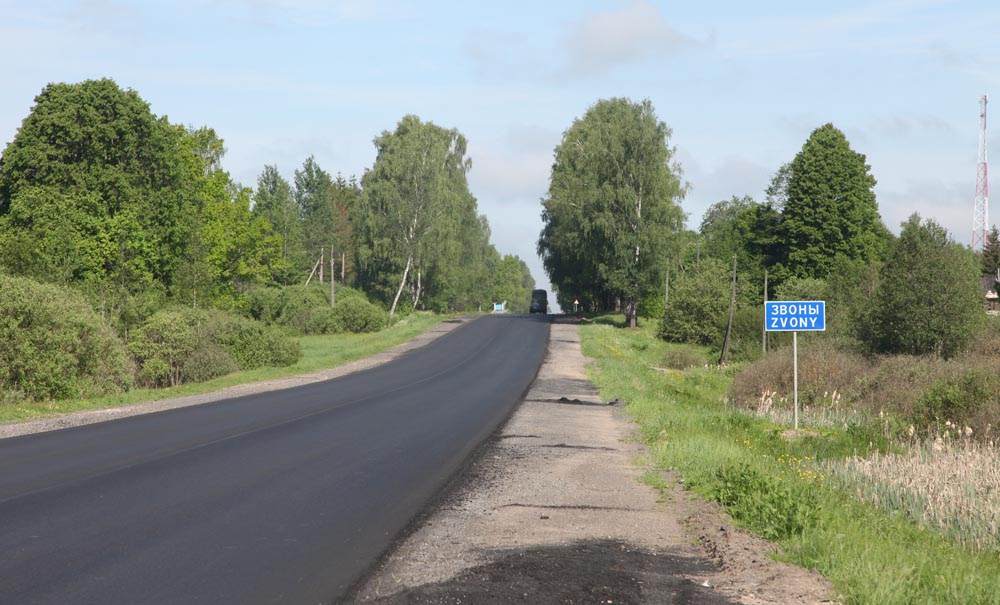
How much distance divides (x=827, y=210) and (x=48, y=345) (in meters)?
62.4

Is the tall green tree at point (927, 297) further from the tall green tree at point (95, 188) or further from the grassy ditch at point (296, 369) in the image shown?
the tall green tree at point (95, 188)

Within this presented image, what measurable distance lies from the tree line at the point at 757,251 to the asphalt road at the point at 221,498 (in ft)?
78.6

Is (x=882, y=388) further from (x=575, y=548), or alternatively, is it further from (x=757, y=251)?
(x=757, y=251)

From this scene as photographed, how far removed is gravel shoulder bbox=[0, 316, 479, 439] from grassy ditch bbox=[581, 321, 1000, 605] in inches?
477

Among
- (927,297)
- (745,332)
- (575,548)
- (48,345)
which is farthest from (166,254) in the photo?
(575,548)

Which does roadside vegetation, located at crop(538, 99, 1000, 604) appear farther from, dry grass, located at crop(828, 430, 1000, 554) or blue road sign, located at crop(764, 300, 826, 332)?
blue road sign, located at crop(764, 300, 826, 332)

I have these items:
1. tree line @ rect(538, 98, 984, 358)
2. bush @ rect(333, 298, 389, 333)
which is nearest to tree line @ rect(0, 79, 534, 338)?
bush @ rect(333, 298, 389, 333)

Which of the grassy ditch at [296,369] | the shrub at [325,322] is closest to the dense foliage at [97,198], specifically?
the grassy ditch at [296,369]

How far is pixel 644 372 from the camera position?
42.2 m

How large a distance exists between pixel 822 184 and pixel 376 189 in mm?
37858

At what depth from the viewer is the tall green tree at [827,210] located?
237 ft

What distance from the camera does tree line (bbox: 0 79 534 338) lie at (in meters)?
43.8

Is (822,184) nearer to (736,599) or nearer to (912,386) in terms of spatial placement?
(912,386)

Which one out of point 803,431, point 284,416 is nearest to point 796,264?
point 803,431
